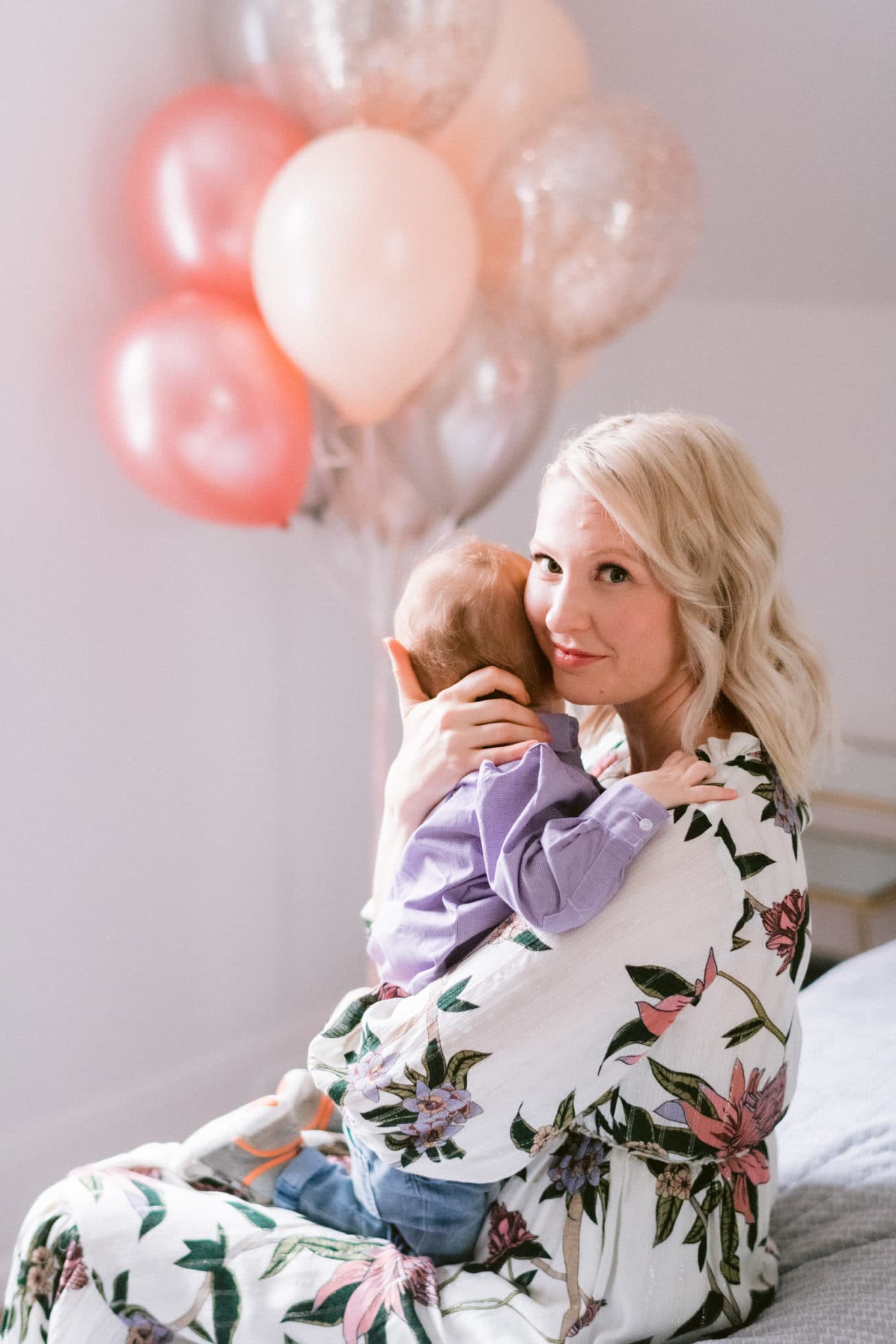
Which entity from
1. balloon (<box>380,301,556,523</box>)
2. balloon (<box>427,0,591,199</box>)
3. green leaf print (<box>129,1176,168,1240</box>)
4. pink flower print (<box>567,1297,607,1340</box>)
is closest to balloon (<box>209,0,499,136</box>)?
balloon (<box>427,0,591,199</box>)

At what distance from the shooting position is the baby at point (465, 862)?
3.53 ft

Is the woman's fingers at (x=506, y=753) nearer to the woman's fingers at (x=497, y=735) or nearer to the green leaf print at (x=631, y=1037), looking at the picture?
the woman's fingers at (x=497, y=735)

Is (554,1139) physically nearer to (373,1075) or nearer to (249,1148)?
(373,1075)

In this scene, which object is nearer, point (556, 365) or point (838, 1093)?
point (838, 1093)

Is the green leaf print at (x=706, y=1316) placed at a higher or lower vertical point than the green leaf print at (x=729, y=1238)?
lower

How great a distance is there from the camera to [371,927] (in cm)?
138

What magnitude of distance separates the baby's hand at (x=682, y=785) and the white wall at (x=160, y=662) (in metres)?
1.46

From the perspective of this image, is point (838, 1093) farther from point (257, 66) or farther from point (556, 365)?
point (257, 66)

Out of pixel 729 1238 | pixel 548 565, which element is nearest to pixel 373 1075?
pixel 729 1238

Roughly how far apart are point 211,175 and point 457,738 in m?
1.22

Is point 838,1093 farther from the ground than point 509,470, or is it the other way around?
point 509,470

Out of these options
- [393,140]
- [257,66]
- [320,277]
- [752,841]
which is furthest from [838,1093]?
[257,66]

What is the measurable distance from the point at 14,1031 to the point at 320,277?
4.61ft

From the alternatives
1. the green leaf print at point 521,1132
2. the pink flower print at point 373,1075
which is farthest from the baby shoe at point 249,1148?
the green leaf print at point 521,1132
